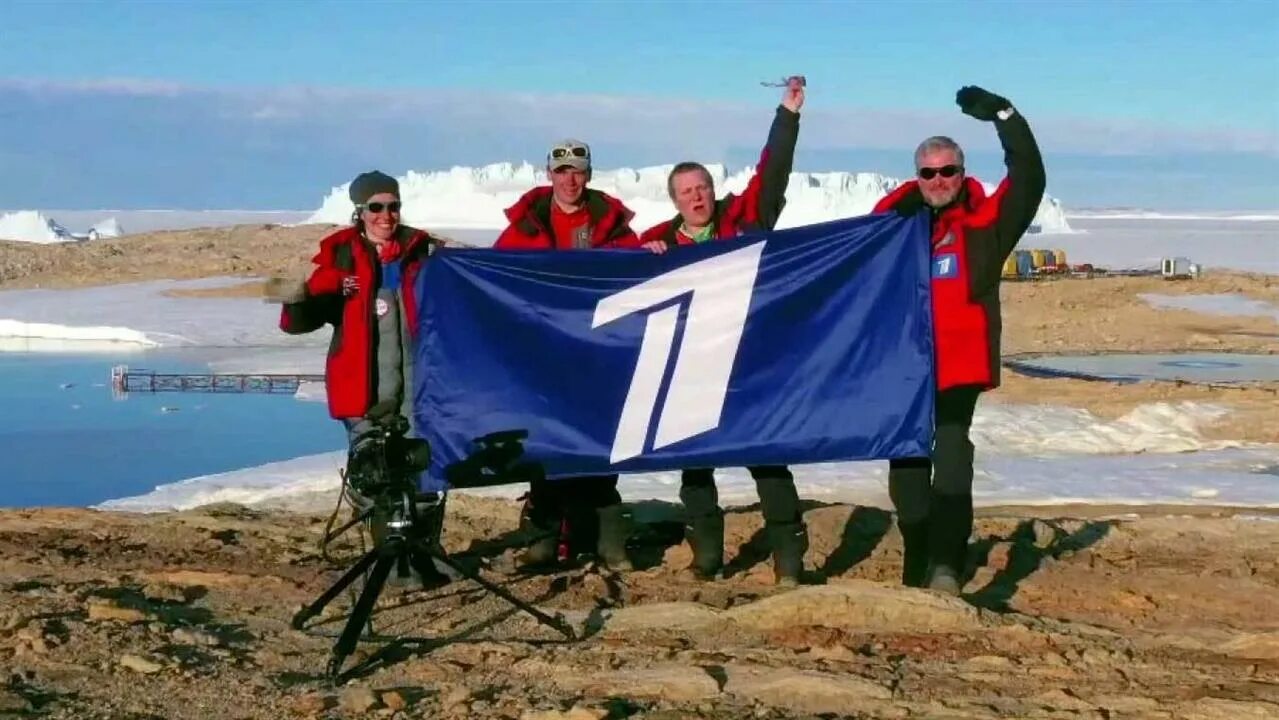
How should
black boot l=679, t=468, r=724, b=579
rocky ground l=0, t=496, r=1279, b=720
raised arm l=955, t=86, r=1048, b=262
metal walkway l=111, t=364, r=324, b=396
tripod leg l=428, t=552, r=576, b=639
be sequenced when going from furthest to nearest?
metal walkway l=111, t=364, r=324, b=396, black boot l=679, t=468, r=724, b=579, raised arm l=955, t=86, r=1048, b=262, tripod leg l=428, t=552, r=576, b=639, rocky ground l=0, t=496, r=1279, b=720

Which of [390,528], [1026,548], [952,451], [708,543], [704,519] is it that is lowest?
[1026,548]

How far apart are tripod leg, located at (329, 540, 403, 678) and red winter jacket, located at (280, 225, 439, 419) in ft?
3.49

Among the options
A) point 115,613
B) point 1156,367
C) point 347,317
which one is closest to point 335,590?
point 115,613

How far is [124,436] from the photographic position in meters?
15.1

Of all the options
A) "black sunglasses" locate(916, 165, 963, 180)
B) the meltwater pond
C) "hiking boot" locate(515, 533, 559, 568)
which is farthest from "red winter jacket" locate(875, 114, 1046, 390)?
the meltwater pond

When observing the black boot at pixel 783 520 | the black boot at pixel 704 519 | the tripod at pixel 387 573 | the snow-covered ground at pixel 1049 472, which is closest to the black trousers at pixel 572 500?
the black boot at pixel 704 519

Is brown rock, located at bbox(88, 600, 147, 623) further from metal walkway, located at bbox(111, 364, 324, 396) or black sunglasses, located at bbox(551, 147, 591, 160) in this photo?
metal walkway, located at bbox(111, 364, 324, 396)

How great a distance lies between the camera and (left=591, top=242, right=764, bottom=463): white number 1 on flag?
6.41 metres

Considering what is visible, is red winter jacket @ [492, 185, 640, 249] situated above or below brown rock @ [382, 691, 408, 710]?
above

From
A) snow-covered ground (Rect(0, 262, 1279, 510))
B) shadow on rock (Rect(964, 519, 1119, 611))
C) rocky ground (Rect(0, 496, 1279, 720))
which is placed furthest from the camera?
snow-covered ground (Rect(0, 262, 1279, 510))

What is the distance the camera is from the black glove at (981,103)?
5.64 m

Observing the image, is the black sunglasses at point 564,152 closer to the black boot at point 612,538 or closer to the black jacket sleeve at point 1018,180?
the black boot at point 612,538

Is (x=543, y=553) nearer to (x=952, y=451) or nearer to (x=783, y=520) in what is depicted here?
(x=783, y=520)

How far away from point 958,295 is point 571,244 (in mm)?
1727
